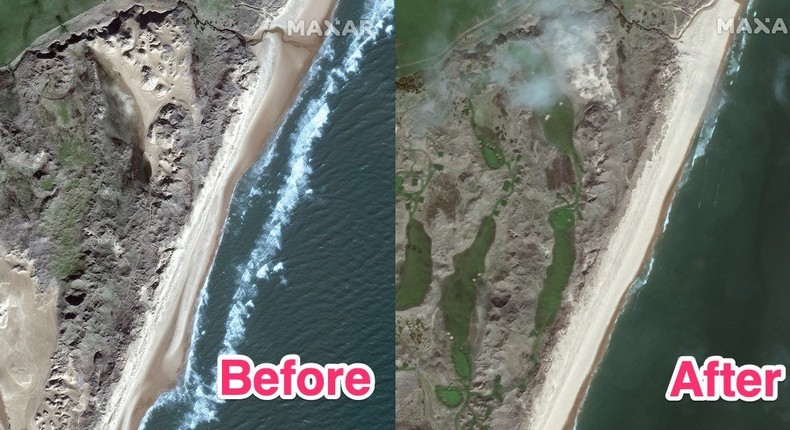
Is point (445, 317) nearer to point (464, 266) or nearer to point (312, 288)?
point (464, 266)

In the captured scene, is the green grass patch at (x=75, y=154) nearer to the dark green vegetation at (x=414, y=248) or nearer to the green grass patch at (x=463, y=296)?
the dark green vegetation at (x=414, y=248)

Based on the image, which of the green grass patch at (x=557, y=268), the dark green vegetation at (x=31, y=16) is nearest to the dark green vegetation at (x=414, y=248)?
the green grass patch at (x=557, y=268)

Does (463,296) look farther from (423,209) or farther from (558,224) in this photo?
(558,224)

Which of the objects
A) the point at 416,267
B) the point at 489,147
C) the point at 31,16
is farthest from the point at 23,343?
the point at 489,147

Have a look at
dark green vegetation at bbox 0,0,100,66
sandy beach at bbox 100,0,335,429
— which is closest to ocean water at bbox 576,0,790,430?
sandy beach at bbox 100,0,335,429

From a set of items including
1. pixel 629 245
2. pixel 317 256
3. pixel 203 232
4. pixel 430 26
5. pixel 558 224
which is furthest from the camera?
pixel 203 232

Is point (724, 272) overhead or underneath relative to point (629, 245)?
underneath
